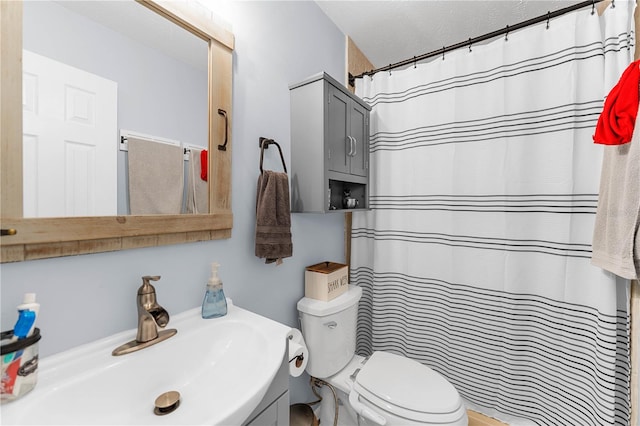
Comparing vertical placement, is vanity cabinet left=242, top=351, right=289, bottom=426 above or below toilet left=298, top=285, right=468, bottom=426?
above

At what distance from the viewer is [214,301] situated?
0.90 metres

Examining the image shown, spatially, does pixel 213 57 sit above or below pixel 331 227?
above

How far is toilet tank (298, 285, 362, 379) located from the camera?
128 centimetres

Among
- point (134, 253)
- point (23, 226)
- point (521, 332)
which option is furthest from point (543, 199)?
point (23, 226)

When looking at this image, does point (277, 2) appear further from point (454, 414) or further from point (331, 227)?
point (454, 414)

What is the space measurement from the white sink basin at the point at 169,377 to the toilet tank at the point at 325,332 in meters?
0.46

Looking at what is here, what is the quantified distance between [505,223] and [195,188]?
1403 mm

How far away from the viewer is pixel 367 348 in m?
1.77

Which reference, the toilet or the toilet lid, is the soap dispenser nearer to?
the toilet

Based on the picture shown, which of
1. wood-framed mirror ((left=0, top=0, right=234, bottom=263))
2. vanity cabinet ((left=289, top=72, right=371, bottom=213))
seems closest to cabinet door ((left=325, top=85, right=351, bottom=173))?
vanity cabinet ((left=289, top=72, right=371, bottom=213))

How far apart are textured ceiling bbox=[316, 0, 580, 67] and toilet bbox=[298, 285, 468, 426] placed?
1.56 m

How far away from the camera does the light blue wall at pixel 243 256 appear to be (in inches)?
25.5

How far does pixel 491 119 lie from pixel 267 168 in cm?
114

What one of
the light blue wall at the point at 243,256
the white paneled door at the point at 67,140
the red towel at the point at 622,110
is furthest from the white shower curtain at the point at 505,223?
the white paneled door at the point at 67,140
